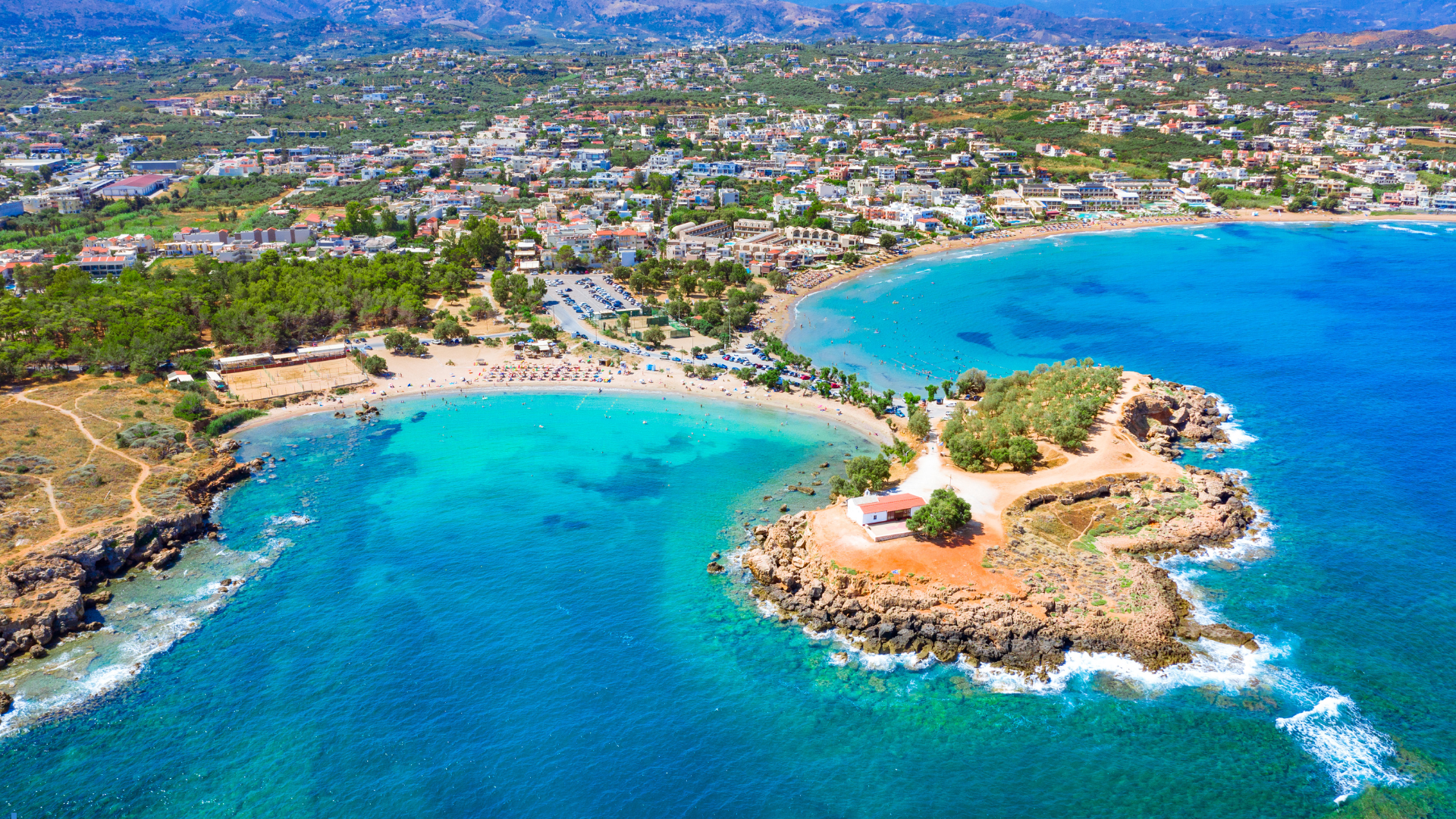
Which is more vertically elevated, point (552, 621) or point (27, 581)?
point (27, 581)

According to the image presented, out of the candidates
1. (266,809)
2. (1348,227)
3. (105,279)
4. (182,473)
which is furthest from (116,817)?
(1348,227)

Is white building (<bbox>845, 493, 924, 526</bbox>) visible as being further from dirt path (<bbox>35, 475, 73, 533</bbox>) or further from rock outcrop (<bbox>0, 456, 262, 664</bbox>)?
dirt path (<bbox>35, 475, 73, 533</bbox>)

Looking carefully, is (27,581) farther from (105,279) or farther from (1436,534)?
(1436,534)

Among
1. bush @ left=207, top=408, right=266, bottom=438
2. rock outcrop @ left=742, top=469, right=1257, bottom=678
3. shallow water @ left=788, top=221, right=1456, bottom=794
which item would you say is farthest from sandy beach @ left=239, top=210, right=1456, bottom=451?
rock outcrop @ left=742, top=469, right=1257, bottom=678

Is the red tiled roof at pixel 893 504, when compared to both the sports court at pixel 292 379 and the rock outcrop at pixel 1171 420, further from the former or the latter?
the sports court at pixel 292 379

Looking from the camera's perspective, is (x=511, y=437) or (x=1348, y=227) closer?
(x=511, y=437)

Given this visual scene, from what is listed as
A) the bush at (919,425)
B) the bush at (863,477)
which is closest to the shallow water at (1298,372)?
the bush at (919,425)

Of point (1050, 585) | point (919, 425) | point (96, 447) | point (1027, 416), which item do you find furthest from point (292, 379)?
point (1050, 585)
